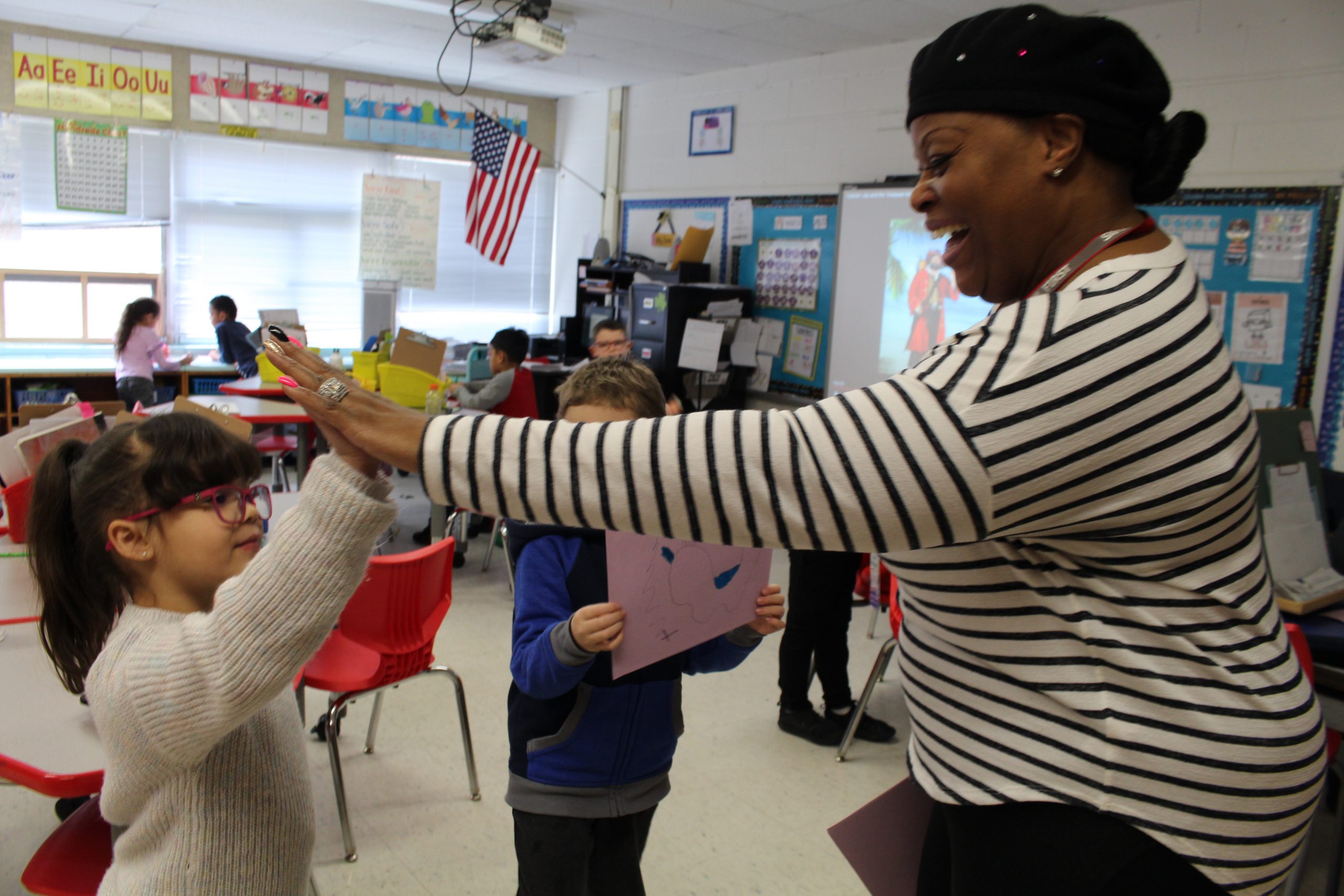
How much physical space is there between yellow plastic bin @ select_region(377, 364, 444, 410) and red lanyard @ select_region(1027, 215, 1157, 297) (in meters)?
4.70

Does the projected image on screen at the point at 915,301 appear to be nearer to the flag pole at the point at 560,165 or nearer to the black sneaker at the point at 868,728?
the black sneaker at the point at 868,728

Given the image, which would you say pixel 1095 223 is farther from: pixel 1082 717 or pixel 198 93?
pixel 198 93

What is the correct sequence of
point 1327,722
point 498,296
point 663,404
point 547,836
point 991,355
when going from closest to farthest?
point 991,355 < point 547,836 < point 663,404 < point 1327,722 < point 498,296

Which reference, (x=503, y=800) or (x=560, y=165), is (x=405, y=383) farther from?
(x=560, y=165)

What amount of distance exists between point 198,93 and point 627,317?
3668 mm

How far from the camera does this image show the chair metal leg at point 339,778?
2348 millimetres

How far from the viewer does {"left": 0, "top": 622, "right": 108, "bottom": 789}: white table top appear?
1.42 m

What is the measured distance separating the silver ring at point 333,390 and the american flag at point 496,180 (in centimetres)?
634

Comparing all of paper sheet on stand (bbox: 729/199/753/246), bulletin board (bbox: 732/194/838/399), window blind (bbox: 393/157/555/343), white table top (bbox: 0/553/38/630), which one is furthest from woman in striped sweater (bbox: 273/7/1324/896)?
window blind (bbox: 393/157/555/343)

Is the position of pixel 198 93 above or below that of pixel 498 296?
above

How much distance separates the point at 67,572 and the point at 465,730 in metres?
1.62

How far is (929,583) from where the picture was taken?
2.63ft

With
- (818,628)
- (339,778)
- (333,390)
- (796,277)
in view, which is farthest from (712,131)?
(333,390)

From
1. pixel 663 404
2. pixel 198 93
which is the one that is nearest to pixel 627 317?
pixel 198 93
